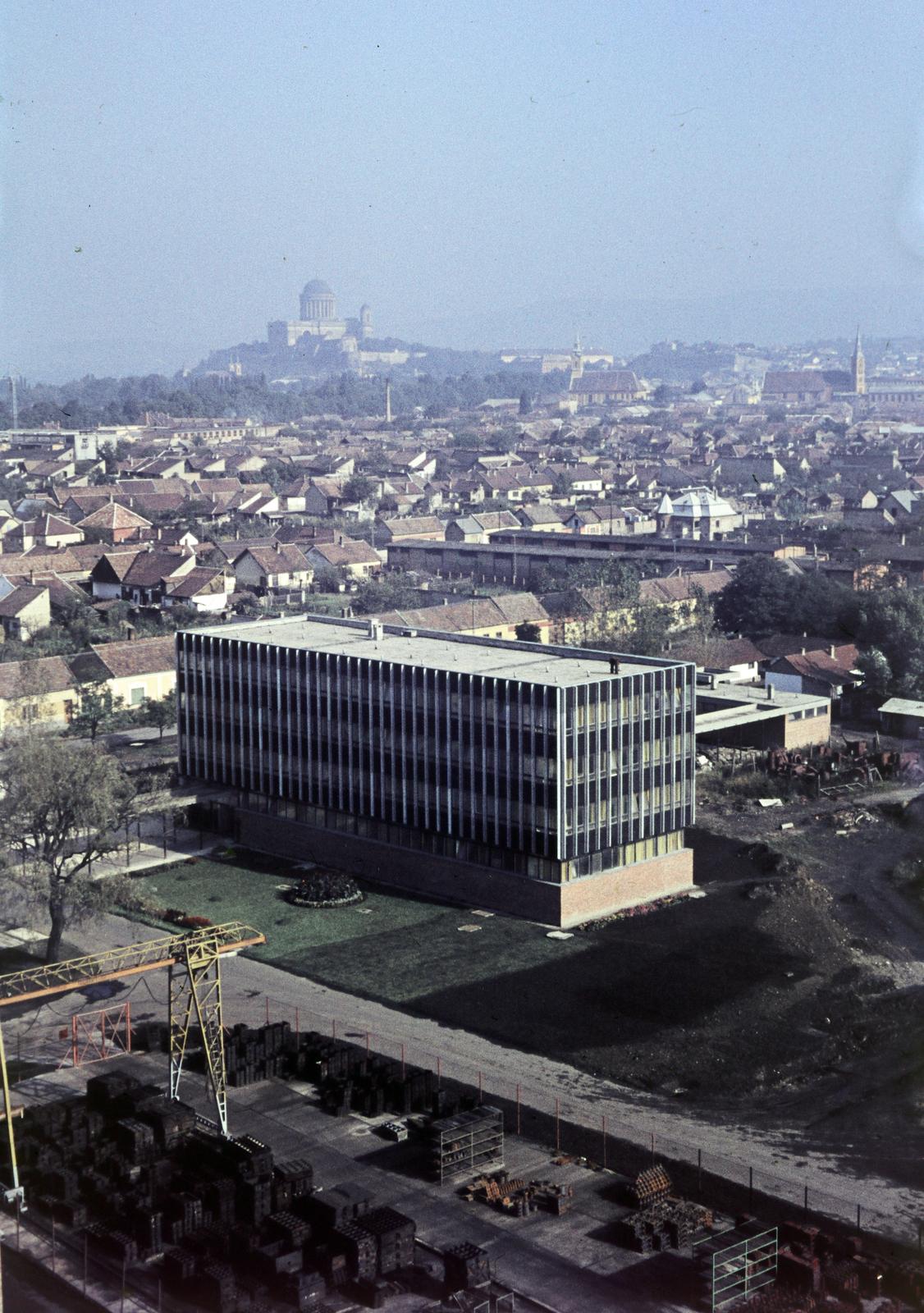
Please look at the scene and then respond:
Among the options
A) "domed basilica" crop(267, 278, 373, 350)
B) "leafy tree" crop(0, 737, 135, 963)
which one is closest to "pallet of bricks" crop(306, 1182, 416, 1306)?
"leafy tree" crop(0, 737, 135, 963)

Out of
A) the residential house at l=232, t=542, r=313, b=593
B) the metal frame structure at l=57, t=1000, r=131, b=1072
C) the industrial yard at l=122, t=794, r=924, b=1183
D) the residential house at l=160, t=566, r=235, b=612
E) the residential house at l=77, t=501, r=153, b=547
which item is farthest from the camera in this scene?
the residential house at l=77, t=501, r=153, b=547

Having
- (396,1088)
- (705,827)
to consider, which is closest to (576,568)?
(705,827)

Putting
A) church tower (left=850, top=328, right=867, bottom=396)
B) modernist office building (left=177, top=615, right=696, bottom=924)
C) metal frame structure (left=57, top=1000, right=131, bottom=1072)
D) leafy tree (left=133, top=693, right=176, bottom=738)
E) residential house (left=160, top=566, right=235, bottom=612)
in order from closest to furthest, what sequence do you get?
metal frame structure (left=57, top=1000, right=131, bottom=1072)
modernist office building (left=177, top=615, right=696, bottom=924)
leafy tree (left=133, top=693, right=176, bottom=738)
residential house (left=160, top=566, right=235, bottom=612)
church tower (left=850, top=328, right=867, bottom=396)

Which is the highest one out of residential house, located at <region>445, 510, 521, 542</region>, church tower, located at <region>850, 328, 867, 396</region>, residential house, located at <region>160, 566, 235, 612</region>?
church tower, located at <region>850, 328, 867, 396</region>

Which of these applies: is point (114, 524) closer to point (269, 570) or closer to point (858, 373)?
point (269, 570)

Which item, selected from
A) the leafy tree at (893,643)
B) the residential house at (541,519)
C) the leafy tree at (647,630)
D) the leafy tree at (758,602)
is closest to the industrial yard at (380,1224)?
the leafy tree at (893,643)

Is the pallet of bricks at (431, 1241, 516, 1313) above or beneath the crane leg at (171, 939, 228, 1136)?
beneath

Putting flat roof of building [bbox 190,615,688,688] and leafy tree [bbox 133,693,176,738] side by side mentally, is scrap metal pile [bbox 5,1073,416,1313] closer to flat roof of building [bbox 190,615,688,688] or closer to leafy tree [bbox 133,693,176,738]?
flat roof of building [bbox 190,615,688,688]
